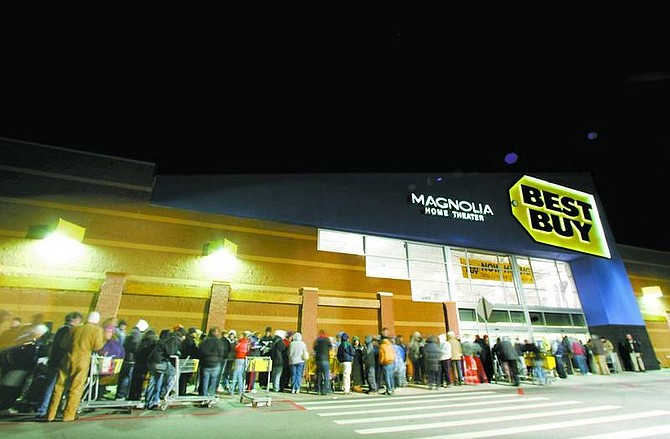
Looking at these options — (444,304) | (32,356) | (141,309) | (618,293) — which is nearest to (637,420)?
(444,304)

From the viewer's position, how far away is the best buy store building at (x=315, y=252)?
11.4 m

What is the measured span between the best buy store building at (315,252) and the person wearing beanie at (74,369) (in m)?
5.74

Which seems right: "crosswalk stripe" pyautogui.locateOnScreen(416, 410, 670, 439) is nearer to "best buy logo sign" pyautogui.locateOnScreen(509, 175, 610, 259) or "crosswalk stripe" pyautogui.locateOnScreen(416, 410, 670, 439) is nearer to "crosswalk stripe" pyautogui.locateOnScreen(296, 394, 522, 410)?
"crosswalk stripe" pyautogui.locateOnScreen(296, 394, 522, 410)

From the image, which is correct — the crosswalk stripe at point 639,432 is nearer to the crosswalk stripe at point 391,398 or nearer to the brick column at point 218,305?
the crosswalk stripe at point 391,398

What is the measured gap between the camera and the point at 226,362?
996cm

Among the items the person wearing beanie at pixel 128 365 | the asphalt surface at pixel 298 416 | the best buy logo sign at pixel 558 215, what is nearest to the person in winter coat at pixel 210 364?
the asphalt surface at pixel 298 416

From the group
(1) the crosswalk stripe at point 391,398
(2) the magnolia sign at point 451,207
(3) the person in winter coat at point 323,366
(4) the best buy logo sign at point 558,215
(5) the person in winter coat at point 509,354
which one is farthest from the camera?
(4) the best buy logo sign at point 558,215

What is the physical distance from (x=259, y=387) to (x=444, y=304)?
954 cm

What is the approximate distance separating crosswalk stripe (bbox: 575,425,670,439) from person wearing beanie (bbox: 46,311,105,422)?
8575 mm

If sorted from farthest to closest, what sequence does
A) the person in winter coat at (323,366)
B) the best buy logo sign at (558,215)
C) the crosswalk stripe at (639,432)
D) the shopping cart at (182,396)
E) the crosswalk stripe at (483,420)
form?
the best buy logo sign at (558,215) → the person in winter coat at (323,366) → the shopping cart at (182,396) → the crosswalk stripe at (483,420) → the crosswalk stripe at (639,432)

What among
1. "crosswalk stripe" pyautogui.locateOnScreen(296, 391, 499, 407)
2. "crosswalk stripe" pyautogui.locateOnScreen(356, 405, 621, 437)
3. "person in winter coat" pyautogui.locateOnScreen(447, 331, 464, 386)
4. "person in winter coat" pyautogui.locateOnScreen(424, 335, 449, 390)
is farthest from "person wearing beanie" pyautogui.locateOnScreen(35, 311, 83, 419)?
"person in winter coat" pyautogui.locateOnScreen(447, 331, 464, 386)

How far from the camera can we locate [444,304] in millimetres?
15594

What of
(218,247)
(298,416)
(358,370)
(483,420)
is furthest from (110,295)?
(483,420)

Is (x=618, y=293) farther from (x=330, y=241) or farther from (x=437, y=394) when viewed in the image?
Result: (x=330, y=241)
